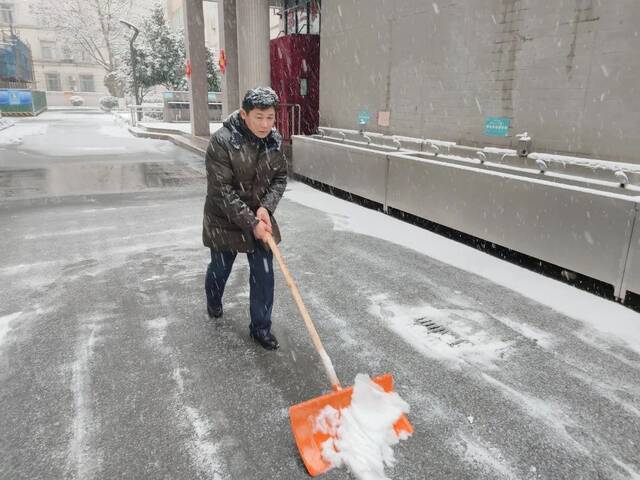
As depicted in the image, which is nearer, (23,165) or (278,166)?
(278,166)

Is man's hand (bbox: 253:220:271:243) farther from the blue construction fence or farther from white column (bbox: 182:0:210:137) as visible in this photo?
the blue construction fence

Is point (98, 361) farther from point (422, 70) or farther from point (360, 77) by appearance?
point (360, 77)

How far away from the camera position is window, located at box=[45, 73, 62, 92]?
55594 millimetres

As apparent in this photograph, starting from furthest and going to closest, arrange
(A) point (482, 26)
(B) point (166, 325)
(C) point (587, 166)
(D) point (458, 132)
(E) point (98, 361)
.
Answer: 1. (D) point (458, 132)
2. (A) point (482, 26)
3. (C) point (587, 166)
4. (B) point (166, 325)
5. (E) point (98, 361)

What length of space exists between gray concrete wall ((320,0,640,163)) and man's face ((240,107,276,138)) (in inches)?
150

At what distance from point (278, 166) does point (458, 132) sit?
4.49 metres

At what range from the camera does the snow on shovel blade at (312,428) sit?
226 centimetres

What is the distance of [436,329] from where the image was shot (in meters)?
3.69

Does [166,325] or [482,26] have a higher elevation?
[482,26]

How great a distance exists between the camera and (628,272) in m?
3.92

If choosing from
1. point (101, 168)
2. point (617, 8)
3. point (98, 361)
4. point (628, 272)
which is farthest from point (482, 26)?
point (101, 168)

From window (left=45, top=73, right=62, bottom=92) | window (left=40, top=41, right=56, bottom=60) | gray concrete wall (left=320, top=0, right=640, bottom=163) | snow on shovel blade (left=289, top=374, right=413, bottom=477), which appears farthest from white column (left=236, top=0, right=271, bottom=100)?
window (left=40, top=41, right=56, bottom=60)

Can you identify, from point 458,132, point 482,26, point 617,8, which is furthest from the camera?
point 458,132

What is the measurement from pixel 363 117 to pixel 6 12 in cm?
6405
